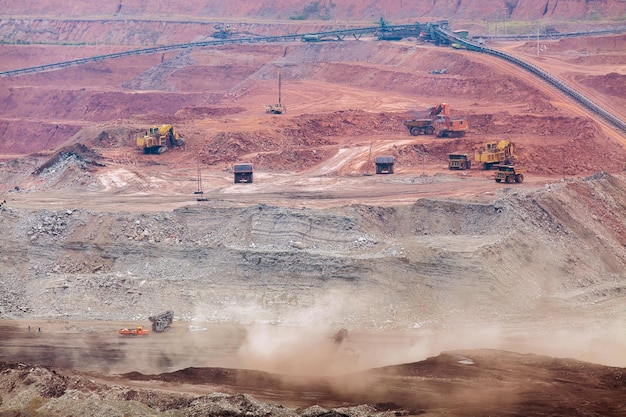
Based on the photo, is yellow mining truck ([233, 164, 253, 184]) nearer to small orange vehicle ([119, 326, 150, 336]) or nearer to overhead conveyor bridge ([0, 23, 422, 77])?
small orange vehicle ([119, 326, 150, 336])

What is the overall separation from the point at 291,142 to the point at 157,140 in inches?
382

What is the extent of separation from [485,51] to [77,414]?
70018 millimetres

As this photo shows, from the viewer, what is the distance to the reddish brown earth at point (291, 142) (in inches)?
1396

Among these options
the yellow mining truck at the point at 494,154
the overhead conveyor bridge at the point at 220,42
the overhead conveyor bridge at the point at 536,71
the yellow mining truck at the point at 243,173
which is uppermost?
the overhead conveyor bridge at the point at 220,42

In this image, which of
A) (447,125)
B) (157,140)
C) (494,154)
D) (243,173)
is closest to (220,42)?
(157,140)

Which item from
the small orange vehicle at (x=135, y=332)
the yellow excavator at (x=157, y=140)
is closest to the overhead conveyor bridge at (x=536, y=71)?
the yellow excavator at (x=157, y=140)

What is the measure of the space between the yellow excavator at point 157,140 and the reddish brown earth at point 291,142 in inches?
34.2

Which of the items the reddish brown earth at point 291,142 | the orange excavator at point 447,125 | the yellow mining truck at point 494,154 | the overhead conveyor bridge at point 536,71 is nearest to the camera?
the reddish brown earth at point 291,142

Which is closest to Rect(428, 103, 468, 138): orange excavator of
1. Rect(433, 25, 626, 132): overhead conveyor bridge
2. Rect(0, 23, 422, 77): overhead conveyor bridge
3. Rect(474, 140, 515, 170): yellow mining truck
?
Rect(474, 140, 515, 170): yellow mining truck

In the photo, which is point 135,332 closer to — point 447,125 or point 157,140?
point 157,140

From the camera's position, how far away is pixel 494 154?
6400 cm

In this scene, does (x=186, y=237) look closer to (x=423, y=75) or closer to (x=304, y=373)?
(x=304, y=373)

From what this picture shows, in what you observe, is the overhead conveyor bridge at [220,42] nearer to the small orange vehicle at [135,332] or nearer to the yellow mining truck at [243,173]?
the yellow mining truck at [243,173]

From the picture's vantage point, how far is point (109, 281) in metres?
47.6
